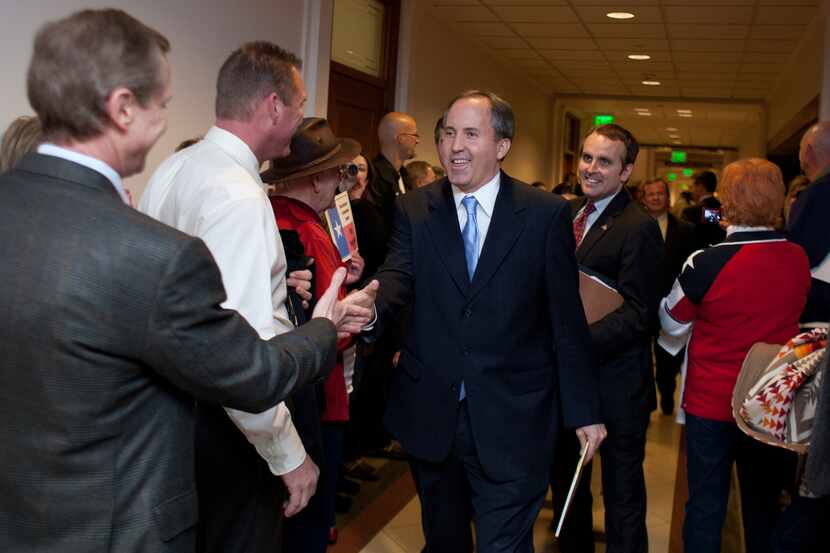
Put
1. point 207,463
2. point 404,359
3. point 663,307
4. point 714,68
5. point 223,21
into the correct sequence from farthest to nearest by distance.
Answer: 1. point 714,68
2. point 223,21
3. point 663,307
4. point 404,359
5. point 207,463

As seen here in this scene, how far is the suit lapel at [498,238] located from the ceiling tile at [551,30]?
6602mm

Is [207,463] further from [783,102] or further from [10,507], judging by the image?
[783,102]

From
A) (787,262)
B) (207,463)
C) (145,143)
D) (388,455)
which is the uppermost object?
(145,143)

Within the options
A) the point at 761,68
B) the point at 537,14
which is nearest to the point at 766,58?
the point at 761,68

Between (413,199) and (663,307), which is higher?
(413,199)

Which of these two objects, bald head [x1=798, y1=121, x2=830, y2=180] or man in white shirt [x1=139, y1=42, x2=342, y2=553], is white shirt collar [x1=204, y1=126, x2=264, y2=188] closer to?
man in white shirt [x1=139, y1=42, x2=342, y2=553]

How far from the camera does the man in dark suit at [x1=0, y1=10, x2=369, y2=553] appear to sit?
1.37m

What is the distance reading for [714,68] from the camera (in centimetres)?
1086

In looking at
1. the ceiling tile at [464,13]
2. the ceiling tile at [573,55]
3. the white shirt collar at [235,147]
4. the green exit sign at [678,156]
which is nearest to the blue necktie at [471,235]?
the white shirt collar at [235,147]

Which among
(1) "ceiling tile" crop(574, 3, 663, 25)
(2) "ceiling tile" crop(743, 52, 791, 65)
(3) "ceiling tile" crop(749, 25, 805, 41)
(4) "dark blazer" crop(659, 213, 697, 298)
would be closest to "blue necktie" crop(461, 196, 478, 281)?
(4) "dark blazer" crop(659, 213, 697, 298)

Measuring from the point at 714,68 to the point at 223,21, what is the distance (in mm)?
7628

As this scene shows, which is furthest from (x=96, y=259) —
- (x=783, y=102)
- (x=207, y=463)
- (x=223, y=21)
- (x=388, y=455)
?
(x=783, y=102)

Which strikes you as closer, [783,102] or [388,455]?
[388,455]

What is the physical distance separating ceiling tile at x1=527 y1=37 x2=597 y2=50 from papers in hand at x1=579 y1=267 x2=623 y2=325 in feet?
22.0
